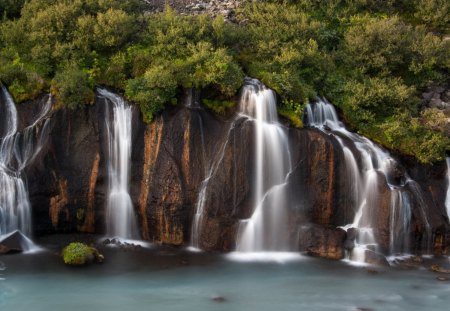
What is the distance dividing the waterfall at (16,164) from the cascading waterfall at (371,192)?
32.6ft

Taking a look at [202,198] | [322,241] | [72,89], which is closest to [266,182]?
[202,198]

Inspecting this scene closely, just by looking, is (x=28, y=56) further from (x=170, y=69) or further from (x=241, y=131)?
(x=241, y=131)

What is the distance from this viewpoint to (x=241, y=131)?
1958cm

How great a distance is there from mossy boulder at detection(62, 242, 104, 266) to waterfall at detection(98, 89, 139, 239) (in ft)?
7.11

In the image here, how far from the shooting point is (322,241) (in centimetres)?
1848

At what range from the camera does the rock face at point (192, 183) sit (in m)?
19.1

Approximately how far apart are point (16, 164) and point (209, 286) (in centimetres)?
800

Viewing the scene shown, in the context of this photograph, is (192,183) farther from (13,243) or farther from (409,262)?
(409,262)

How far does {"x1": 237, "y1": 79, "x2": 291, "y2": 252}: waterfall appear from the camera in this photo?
19.0 metres

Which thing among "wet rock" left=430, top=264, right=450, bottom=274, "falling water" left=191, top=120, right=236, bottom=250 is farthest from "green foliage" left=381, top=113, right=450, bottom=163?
"falling water" left=191, top=120, right=236, bottom=250

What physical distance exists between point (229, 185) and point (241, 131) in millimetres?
1893

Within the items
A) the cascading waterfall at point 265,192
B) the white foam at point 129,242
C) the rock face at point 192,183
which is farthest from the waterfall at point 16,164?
the cascading waterfall at point 265,192

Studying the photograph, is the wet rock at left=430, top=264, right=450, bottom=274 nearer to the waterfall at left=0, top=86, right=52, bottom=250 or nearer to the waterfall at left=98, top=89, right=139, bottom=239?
the waterfall at left=98, top=89, right=139, bottom=239

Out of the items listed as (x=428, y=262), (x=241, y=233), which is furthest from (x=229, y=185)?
(x=428, y=262)
